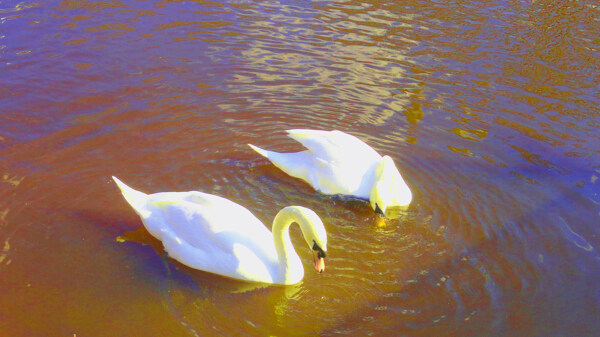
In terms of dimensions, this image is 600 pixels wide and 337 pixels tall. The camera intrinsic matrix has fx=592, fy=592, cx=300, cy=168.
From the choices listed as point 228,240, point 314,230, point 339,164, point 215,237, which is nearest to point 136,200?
point 215,237

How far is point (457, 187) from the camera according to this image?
596 cm

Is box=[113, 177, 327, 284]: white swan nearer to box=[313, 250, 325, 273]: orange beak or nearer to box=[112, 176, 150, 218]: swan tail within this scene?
box=[313, 250, 325, 273]: orange beak

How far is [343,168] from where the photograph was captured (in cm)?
582

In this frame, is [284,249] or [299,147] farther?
[299,147]

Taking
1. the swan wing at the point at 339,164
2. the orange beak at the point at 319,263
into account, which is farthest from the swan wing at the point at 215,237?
the swan wing at the point at 339,164

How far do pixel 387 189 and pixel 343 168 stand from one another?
1.73 ft

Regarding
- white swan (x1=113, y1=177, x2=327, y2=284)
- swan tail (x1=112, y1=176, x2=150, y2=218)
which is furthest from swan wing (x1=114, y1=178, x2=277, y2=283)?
swan tail (x1=112, y1=176, x2=150, y2=218)

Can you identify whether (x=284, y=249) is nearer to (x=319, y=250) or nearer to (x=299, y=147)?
(x=319, y=250)

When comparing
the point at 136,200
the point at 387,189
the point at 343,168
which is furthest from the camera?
the point at 343,168

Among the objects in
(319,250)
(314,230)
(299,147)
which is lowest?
(299,147)

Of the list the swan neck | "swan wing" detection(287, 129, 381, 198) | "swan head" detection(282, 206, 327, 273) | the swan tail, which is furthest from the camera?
"swan wing" detection(287, 129, 381, 198)

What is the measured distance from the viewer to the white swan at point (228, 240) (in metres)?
4.54

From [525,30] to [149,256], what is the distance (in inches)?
297

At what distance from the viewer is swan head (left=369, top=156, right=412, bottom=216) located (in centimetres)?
550
